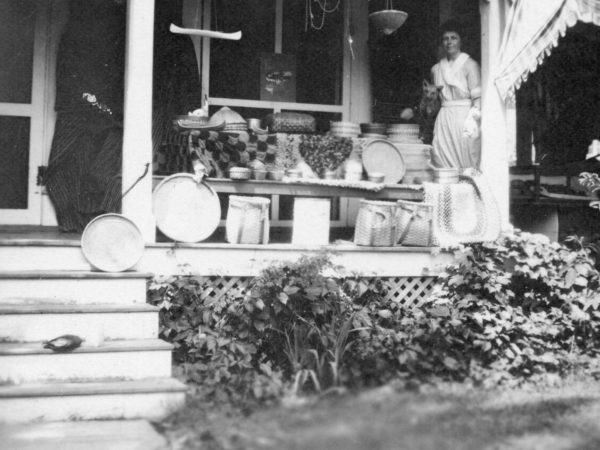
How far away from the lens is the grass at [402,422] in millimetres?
3631

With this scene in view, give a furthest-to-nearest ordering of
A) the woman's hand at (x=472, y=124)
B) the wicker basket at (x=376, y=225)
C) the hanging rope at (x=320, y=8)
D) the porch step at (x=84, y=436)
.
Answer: the hanging rope at (x=320, y=8) → the woman's hand at (x=472, y=124) → the wicker basket at (x=376, y=225) → the porch step at (x=84, y=436)

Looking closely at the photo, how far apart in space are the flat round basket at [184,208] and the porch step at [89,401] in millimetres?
1480

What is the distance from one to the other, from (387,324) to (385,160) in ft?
5.18

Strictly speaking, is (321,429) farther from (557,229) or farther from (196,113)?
(557,229)

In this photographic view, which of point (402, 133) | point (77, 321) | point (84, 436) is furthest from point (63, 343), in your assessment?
point (402, 133)

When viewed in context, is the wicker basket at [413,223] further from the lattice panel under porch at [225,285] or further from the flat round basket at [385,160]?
the lattice panel under porch at [225,285]

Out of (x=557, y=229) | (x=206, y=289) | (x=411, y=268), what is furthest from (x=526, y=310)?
(x=206, y=289)

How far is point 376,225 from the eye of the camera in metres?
6.08

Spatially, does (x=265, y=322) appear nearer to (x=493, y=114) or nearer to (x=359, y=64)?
(x=493, y=114)

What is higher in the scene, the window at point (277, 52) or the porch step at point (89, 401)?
the window at point (277, 52)

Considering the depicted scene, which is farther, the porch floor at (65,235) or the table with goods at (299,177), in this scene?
the table with goods at (299,177)

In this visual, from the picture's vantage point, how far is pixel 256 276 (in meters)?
5.71

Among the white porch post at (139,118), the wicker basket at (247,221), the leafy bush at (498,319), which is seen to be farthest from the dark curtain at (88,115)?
the leafy bush at (498,319)

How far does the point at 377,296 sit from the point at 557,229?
2539mm
